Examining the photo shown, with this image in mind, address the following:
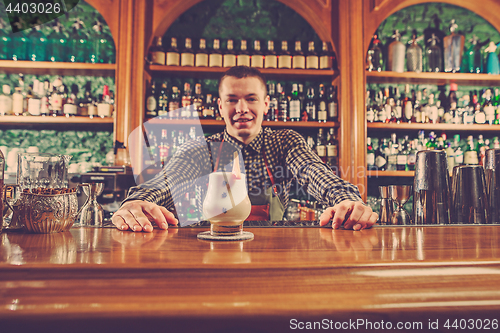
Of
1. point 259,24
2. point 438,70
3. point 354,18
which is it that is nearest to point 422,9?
point 438,70

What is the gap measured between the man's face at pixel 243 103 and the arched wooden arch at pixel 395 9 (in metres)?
1.28

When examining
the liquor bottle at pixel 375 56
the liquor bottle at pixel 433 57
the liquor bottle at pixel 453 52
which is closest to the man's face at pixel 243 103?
the liquor bottle at pixel 375 56

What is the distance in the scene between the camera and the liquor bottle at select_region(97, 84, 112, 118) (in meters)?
2.44

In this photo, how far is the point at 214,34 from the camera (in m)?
2.78

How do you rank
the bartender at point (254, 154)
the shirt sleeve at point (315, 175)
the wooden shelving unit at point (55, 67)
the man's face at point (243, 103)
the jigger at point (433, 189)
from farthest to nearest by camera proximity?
the wooden shelving unit at point (55, 67) → the man's face at point (243, 103) → the bartender at point (254, 154) → the shirt sleeve at point (315, 175) → the jigger at point (433, 189)

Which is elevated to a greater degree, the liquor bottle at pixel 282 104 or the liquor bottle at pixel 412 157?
the liquor bottle at pixel 282 104

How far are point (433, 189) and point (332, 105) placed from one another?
1.65m

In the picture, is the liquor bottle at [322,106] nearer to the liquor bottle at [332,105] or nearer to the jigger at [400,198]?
the liquor bottle at [332,105]

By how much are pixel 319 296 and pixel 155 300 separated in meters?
0.21

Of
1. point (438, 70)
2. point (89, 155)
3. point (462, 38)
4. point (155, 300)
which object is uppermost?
point (462, 38)

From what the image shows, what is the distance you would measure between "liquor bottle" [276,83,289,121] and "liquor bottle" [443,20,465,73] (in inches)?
54.3

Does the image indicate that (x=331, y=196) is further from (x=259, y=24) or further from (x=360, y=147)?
(x=259, y=24)

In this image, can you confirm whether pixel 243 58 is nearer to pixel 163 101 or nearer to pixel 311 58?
pixel 311 58

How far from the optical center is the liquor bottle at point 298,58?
A: 249 cm
